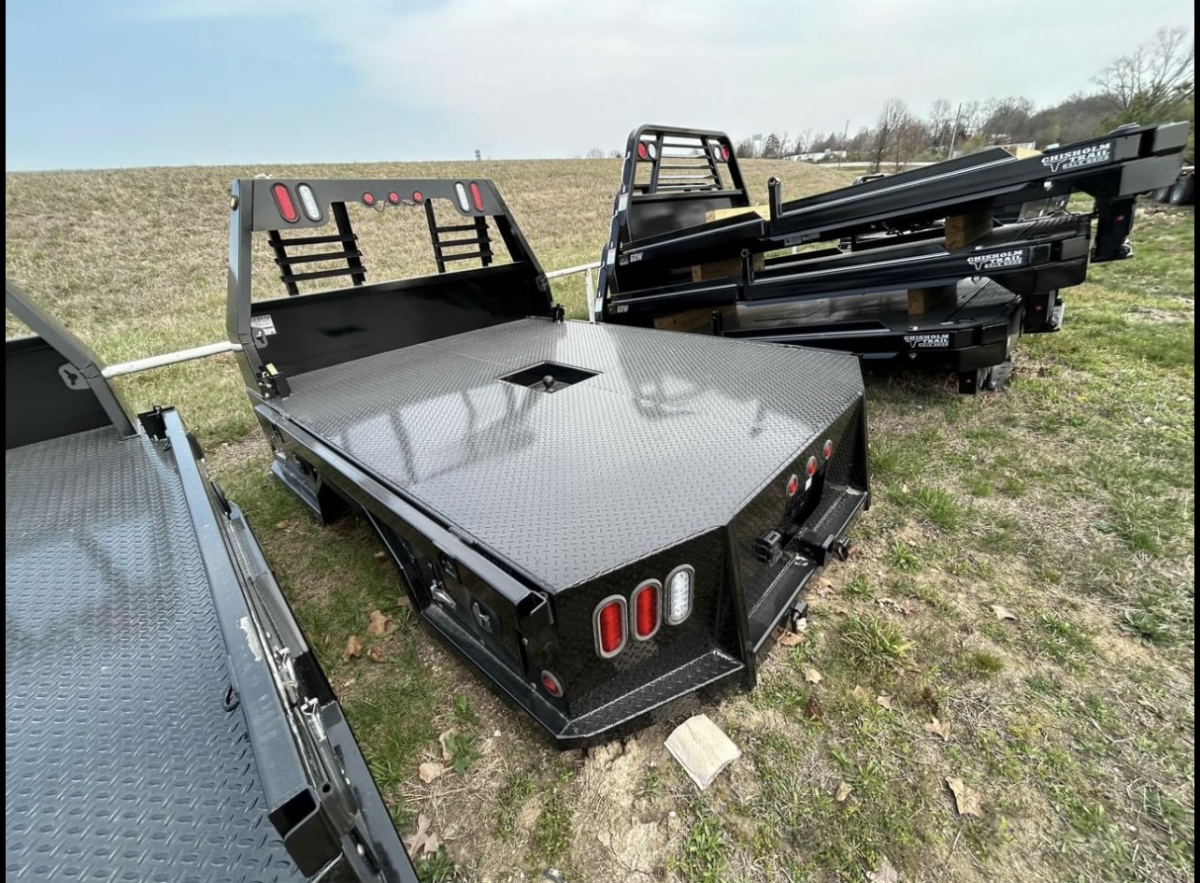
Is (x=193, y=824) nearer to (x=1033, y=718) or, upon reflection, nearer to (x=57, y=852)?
(x=57, y=852)

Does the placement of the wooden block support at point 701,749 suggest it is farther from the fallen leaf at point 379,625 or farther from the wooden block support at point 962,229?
the wooden block support at point 962,229

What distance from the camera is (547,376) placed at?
9.53ft

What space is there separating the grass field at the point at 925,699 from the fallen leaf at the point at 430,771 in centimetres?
2

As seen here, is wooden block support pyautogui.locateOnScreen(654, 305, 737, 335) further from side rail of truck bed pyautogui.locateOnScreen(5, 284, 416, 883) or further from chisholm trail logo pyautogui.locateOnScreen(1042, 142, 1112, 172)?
side rail of truck bed pyautogui.locateOnScreen(5, 284, 416, 883)

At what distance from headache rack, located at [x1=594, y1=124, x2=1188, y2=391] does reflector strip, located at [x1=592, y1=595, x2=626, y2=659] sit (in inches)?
116

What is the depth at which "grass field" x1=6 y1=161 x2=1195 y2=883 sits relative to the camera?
1.38 meters

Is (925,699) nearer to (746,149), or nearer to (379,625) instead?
(379,625)

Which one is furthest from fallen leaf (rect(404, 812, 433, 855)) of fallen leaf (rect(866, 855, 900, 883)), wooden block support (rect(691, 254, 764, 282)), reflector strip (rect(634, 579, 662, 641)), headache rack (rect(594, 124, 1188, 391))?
wooden block support (rect(691, 254, 764, 282))

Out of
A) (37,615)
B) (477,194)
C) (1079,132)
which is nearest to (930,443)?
(477,194)

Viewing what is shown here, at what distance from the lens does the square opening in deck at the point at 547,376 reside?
277cm

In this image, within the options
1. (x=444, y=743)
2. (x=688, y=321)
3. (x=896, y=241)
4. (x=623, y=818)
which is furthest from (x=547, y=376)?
(x=896, y=241)

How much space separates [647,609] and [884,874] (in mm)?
886

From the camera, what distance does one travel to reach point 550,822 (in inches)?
58.5

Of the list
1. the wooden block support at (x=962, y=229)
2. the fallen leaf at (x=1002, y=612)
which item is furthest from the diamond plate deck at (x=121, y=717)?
the wooden block support at (x=962, y=229)
